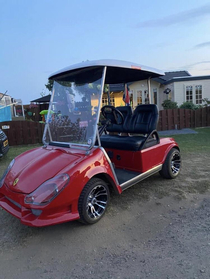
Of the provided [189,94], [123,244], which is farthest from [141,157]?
Answer: [189,94]

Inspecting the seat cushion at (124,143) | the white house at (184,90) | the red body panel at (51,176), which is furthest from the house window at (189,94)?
the red body panel at (51,176)

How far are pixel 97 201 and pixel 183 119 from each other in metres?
10.3

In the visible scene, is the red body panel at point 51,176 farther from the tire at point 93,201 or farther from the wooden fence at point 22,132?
the wooden fence at point 22,132

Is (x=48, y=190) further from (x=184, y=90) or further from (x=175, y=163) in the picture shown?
(x=184, y=90)

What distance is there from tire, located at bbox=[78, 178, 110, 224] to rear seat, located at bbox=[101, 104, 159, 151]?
1.03 m

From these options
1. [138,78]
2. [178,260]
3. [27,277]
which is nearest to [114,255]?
[178,260]

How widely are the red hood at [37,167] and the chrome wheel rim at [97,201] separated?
0.50 m

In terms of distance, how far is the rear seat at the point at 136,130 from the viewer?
3633mm

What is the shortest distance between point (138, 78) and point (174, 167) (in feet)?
6.52

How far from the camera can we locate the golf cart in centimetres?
239

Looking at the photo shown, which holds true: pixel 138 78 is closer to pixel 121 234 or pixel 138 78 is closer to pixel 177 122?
pixel 121 234

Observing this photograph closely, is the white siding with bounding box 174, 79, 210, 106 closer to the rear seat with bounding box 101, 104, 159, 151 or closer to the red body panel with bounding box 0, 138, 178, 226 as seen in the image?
the rear seat with bounding box 101, 104, 159, 151

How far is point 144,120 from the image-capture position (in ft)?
14.1

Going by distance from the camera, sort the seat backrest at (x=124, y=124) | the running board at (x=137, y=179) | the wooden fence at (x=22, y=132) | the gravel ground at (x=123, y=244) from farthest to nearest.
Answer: the wooden fence at (x=22, y=132)
the seat backrest at (x=124, y=124)
the running board at (x=137, y=179)
the gravel ground at (x=123, y=244)
